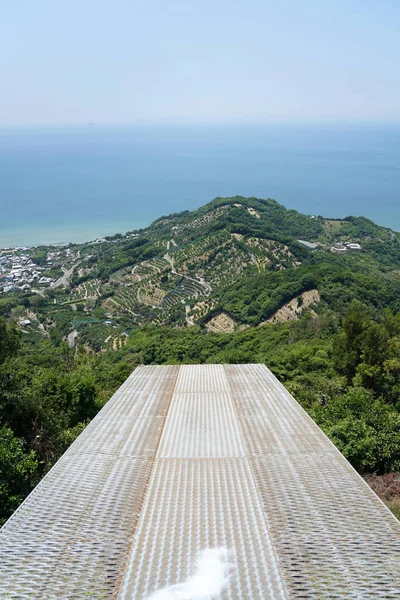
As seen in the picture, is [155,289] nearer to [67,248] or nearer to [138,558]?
[67,248]

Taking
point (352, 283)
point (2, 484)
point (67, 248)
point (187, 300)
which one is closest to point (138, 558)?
point (2, 484)

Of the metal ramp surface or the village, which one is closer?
the metal ramp surface

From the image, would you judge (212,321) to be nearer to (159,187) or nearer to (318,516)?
(318,516)

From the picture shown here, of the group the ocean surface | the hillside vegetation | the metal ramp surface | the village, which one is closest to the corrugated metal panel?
the metal ramp surface

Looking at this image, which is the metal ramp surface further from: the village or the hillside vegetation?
the village

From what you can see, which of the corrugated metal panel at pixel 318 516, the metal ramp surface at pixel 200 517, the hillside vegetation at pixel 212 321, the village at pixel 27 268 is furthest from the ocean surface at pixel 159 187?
the corrugated metal panel at pixel 318 516

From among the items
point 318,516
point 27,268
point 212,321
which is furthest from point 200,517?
point 27,268
